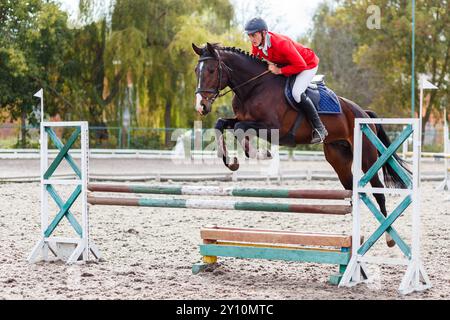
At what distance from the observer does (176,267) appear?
5590 mm

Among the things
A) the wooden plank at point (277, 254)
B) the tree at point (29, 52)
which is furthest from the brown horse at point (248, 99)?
the tree at point (29, 52)

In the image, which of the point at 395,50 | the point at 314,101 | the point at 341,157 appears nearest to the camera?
the point at 314,101

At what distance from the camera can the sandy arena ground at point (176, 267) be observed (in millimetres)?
4617

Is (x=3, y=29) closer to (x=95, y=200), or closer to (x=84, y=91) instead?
(x=84, y=91)

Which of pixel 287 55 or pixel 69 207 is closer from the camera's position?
pixel 287 55

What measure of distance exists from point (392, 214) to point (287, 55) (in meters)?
1.64

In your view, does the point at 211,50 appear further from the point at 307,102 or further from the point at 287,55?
the point at 307,102

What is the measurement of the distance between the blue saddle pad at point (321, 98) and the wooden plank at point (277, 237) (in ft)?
3.88

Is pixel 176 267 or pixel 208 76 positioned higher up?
pixel 208 76

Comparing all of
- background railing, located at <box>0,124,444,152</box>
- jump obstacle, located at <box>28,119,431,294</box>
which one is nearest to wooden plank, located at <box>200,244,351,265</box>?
jump obstacle, located at <box>28,119,431,294</box>

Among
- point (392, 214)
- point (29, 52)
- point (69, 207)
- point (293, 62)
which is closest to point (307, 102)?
point (293, 62)

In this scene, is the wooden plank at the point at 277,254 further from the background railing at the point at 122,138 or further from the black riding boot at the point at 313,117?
the background railing at the point at 122,138

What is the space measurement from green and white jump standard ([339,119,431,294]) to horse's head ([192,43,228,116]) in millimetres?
1213

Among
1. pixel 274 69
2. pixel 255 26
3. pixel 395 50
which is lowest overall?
pixel 274 69
